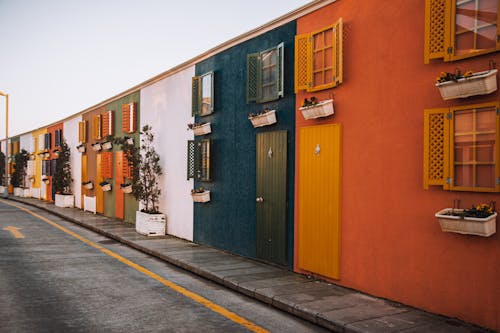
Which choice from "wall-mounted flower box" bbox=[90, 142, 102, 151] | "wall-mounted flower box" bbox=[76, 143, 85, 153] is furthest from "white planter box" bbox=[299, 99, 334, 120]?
"wall-mounted flower box" bbox=[76, 143, 85, 153]

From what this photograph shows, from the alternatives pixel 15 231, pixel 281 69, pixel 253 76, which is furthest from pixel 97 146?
pixel 281 69

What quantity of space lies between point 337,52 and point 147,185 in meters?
9.49

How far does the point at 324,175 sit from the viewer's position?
830cm

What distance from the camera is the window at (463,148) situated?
570 cm

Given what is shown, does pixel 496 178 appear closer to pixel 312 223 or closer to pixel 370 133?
pixel 370 133

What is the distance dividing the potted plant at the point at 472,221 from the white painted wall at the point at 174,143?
8.51m

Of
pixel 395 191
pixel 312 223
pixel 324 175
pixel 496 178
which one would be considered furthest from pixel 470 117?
pixel 312 223

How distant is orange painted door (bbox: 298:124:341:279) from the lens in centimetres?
804

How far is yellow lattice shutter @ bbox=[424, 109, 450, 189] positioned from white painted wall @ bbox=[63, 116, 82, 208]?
2109 centimetres

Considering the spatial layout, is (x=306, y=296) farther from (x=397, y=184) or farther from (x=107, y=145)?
(x=107, y=145)

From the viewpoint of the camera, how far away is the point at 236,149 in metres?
11.3

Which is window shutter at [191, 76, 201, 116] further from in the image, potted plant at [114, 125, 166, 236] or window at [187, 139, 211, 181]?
potted plant at [114, 125, 166, 236]

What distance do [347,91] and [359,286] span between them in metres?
3.22

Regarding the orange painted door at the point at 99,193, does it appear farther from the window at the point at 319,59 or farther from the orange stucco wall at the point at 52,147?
the window at the point at 319,59
